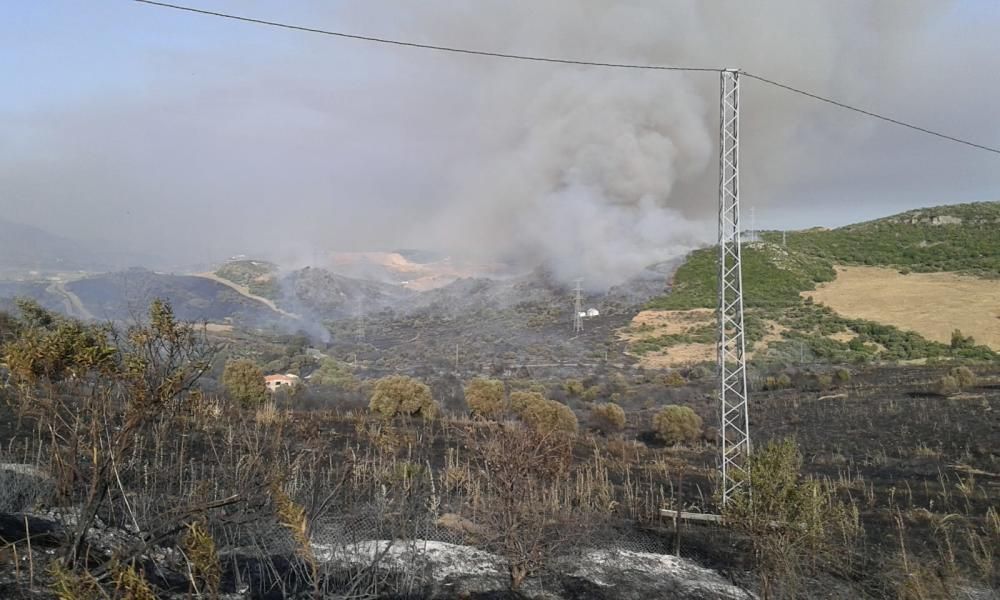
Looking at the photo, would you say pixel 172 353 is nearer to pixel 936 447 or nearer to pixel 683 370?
pixel 936 447

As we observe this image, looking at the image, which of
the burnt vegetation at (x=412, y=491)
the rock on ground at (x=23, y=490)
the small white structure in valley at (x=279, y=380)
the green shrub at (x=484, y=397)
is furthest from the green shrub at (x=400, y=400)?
the rock on ground at (x=23, y=490)

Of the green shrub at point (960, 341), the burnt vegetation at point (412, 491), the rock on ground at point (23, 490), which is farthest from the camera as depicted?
the green shrub at point (960, 341)

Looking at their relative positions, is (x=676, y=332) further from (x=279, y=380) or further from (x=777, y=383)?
(x=279, y=380)

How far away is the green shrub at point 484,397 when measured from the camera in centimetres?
1955

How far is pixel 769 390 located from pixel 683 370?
18.7ft

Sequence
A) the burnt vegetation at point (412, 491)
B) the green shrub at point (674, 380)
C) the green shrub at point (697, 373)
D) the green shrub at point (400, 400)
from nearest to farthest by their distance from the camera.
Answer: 1. the burnt vegetation at point (412, 491)
2. the green shrub at point (400, 400)
3. the green shrub at point (674, 380)
4. the green shrub at point (697, 373)

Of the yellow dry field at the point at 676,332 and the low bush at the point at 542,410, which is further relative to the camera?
the yellow dry field at the point at 676,332

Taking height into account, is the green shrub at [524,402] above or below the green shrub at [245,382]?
below

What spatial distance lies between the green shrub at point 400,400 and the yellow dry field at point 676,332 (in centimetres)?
1661

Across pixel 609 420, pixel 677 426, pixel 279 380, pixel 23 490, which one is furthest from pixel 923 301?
pixel 23 490

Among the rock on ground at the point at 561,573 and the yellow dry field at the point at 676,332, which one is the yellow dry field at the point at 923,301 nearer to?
the yellow dry field at the point at 676,332

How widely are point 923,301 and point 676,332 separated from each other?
1374 cm

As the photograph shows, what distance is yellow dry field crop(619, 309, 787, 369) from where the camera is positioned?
111 feet

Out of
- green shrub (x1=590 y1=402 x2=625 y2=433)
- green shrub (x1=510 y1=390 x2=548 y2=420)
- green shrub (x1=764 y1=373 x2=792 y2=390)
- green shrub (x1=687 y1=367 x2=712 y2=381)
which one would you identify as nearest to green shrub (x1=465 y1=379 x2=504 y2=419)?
green shrub (x1=510 y1=390 x2=548 y2=420)
